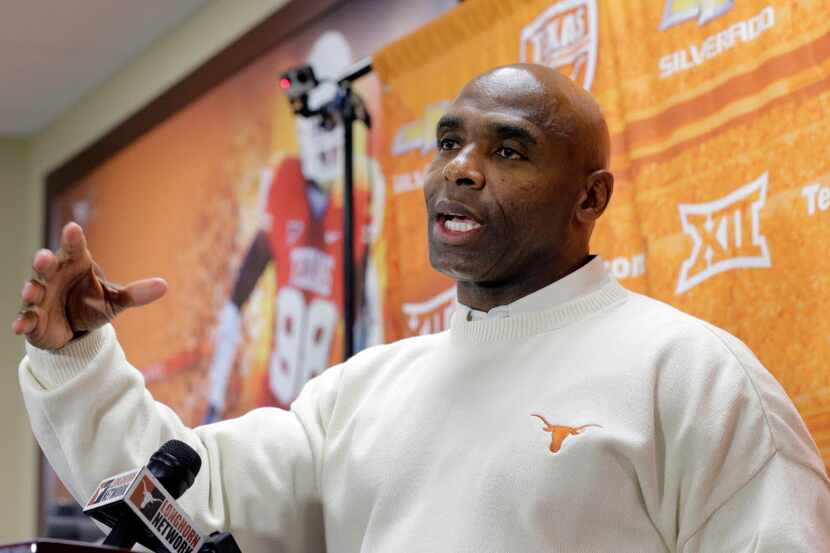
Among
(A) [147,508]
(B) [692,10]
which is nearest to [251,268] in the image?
(B) [692,10]

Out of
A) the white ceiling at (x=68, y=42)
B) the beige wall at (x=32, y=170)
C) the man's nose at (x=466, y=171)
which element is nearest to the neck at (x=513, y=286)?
the man's nose at (x=466, y=171)

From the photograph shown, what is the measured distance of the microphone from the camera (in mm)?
1354

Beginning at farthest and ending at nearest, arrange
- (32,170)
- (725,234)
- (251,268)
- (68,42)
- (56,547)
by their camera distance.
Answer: (32,170), (68,42), (251,268), (725,234), (56,547)

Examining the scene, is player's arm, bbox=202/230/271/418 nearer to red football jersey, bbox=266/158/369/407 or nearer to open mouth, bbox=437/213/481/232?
red football jersey, bbox=266/158/369/407

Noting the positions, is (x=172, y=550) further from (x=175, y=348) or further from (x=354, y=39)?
(x=175, y=348)

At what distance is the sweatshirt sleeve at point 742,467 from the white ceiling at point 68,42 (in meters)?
4.13

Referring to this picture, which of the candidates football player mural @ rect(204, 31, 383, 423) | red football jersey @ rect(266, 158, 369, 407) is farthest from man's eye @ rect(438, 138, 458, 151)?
red football jersey @ rect(266, 158, 369, 407)

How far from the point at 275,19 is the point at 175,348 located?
1.45m

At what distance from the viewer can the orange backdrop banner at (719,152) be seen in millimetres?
2174

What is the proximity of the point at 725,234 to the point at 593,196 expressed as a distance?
0.61m

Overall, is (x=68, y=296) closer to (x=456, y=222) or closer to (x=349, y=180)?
(x=456, y=222)

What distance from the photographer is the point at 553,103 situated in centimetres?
179

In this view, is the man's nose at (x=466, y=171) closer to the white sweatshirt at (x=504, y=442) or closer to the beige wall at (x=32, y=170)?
the white sweatshirt at (x=504, y=442)

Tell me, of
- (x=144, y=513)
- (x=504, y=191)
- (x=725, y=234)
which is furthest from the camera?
(x=725, y=234)
